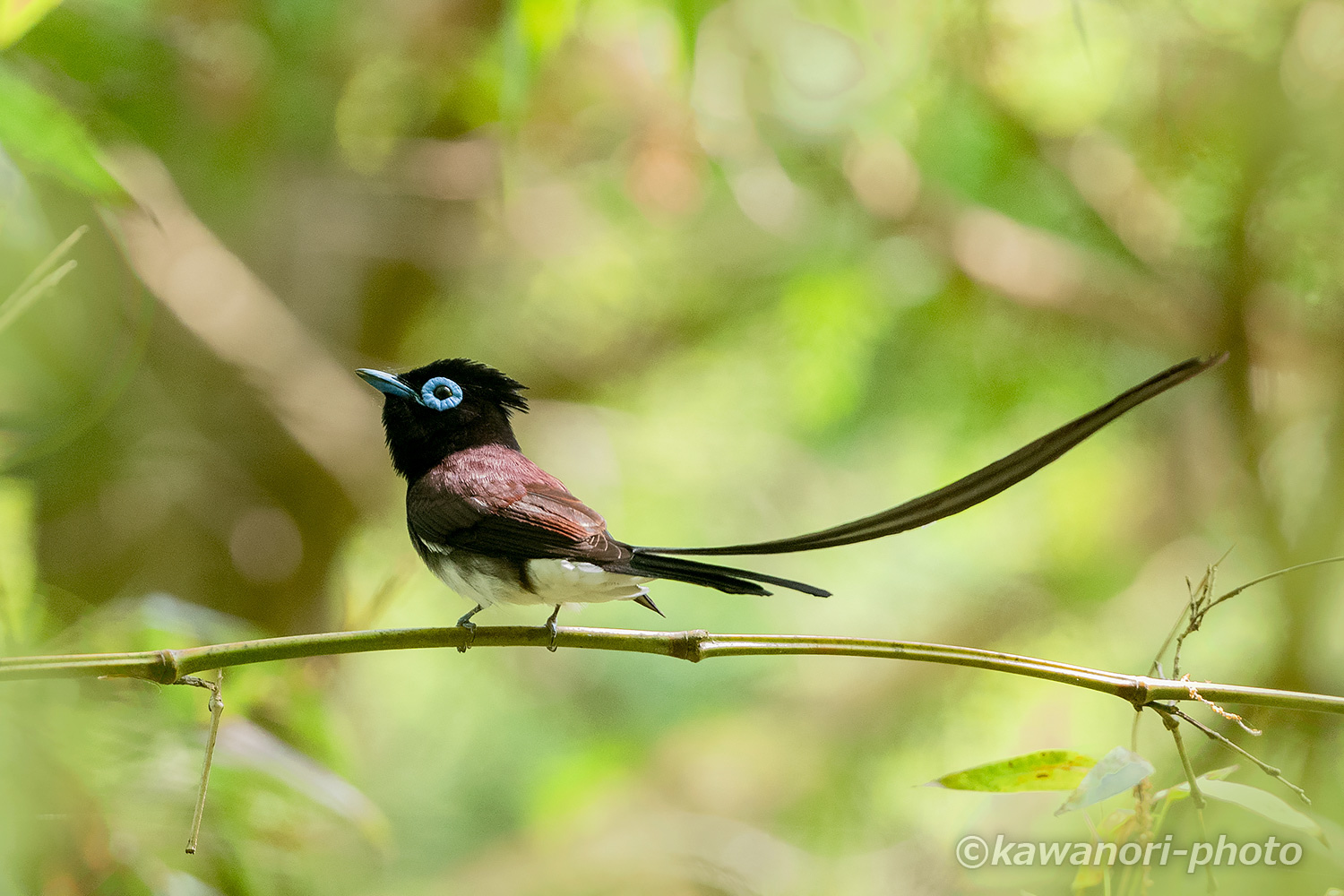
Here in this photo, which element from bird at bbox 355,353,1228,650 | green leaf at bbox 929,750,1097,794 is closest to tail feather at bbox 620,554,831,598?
bird at bbox 355,353,1228,650

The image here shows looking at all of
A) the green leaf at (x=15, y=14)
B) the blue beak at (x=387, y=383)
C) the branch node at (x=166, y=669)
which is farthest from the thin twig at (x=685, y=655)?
the green leaf at (x=15, y=14)

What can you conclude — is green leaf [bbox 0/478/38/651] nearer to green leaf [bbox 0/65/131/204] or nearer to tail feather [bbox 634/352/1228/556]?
green leaf [bbox 0/65/131/204]

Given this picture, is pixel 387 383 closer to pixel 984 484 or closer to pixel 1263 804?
pixel 984 484

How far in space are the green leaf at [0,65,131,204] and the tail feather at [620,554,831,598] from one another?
1.79 feet

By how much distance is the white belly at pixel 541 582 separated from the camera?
633 millimetres

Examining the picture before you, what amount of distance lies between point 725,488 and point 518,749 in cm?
68

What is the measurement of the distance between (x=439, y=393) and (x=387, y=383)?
0.04m

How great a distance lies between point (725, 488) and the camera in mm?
1795

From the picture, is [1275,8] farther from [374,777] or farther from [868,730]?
[374,777]

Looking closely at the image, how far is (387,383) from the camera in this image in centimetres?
69

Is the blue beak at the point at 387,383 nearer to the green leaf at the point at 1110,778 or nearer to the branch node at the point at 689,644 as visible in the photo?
the branch node at the point at 689,644

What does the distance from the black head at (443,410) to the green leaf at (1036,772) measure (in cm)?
44

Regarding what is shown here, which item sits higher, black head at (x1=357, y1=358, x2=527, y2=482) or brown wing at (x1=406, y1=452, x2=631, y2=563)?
black head at (x1=357, y1=358, x2=527, y2=482)

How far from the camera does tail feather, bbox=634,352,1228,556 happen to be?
423 millimetres
